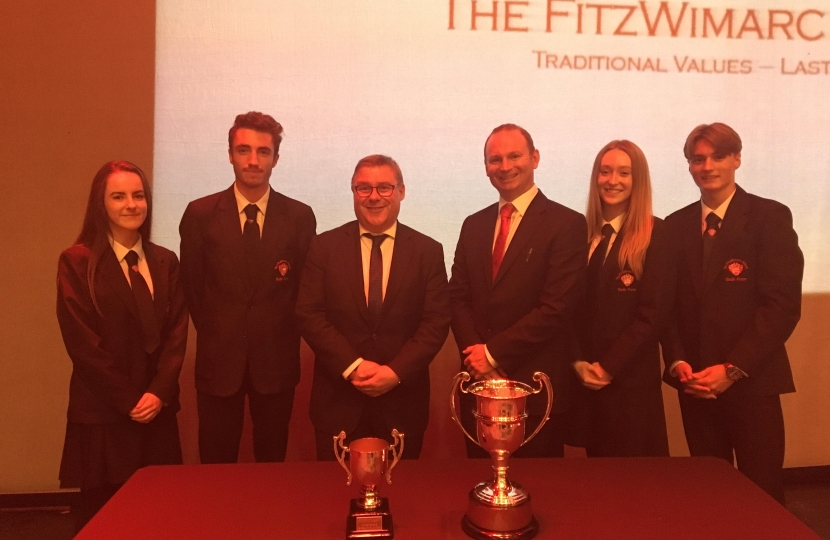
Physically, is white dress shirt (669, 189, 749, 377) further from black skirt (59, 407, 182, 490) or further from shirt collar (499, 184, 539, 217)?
black skirt (59, 407, 182, 490)

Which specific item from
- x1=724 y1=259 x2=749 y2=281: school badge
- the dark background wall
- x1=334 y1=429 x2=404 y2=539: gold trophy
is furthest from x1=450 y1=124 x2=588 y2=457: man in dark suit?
the dark background wall

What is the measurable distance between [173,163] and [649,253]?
2.15m

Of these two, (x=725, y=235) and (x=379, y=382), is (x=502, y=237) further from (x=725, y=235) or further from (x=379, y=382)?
(x=725, y=235)

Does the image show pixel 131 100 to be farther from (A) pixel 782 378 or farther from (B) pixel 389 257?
(A) pixel 782 378

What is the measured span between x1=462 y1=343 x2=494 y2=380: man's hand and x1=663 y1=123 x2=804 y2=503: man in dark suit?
2.60 feet

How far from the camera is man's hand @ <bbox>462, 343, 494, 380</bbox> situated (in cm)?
244

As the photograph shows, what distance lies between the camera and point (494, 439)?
1.50 m

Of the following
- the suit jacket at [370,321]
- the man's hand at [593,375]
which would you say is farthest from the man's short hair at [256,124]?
the man's hand at [593,375]

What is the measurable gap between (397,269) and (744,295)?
1.36 metres

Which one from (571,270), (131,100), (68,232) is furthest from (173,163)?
(571,270)

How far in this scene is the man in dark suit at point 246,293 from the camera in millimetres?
2604

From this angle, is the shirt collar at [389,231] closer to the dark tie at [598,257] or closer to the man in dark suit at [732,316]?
the dark tie at [598,257]

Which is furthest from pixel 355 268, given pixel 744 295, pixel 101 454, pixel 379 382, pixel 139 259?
pixel 744 295

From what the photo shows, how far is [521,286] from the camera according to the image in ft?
8.20
